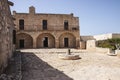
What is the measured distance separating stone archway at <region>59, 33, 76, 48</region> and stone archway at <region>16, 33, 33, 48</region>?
538 centimetres

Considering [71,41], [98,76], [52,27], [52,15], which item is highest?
[52,15]

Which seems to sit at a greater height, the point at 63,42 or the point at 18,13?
the point at 18,13

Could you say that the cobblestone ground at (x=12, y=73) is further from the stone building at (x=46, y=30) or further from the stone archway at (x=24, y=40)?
the stone archway at (x=24, y=40)

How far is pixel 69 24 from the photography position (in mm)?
32875

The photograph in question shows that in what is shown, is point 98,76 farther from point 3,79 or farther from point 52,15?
point 52,15

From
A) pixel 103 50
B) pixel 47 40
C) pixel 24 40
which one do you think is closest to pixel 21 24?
pixel 24 40

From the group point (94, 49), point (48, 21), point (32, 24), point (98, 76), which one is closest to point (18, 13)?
point (32, 24)

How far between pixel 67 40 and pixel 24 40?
7712 mm

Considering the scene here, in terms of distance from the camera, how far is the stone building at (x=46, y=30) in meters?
30.9

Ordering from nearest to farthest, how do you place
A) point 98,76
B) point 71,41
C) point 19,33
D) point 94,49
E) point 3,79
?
point 3,79, point 98,76, point 94,49, point 19,33, point 71,41

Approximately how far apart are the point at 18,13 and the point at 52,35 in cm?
708

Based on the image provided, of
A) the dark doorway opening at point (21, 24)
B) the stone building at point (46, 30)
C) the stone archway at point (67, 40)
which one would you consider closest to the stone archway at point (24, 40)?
the stone building at point (46, 30)

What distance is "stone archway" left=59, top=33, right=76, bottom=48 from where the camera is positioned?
106ft

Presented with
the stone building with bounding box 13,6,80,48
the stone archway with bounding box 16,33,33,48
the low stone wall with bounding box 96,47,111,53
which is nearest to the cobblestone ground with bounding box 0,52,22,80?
the low stone wall with bounding box 96,47,111,53
